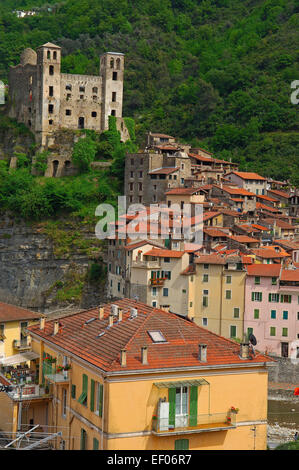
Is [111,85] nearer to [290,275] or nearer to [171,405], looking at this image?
[290,275]

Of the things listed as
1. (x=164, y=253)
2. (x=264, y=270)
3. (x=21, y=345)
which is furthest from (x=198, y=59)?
(x=21, y=345)

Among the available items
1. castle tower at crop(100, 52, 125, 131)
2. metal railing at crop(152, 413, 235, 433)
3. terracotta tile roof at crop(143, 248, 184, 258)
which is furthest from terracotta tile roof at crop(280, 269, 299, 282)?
castle tower at crop(100, 52, 125, 131)

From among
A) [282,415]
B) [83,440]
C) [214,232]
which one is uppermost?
[214,232]

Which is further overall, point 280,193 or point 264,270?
point 280,193

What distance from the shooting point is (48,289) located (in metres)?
72.7

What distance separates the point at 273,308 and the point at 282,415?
9.48m

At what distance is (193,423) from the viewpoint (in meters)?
23.8

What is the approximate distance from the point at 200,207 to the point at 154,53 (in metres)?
68.4

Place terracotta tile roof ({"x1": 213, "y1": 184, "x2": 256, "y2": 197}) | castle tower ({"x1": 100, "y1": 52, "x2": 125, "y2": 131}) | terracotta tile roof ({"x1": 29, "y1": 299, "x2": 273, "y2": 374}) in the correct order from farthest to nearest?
castle tower ({"x1": 100, "y1": 52, "x2": 125, "y2": 131})
terracotta tile roof ({"x1": 213, "y1": 184, "x2": 256, "y2": 197})
terracotta tile roof ({"x1": 29, "y1": 299, "x2": 273, "y2": 374})

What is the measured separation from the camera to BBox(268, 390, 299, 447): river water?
39812 millimetres

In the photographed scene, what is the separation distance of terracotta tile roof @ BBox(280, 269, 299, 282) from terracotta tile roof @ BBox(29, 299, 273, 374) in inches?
991

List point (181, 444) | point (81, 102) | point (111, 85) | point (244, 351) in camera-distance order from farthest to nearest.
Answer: point (111, 85) < point (81, 102) < point (244, 351) < point (181, 444)

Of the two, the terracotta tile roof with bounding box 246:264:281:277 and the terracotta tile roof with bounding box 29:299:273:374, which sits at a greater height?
the terracotta tile roof with bounding box 246:264:281:277

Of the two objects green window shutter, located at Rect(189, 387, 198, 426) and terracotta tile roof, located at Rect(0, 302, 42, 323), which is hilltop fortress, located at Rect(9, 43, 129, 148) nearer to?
terracotta tile roof, located at Rect(0, 302, 42, 323)
